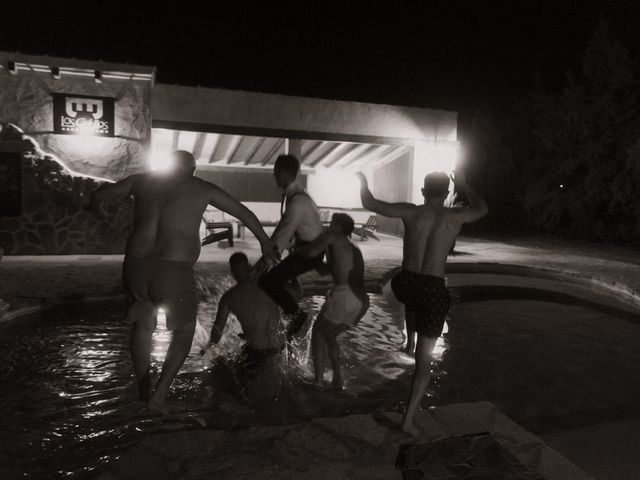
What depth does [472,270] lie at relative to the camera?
1143 cm

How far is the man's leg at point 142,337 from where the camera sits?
3.50 metres

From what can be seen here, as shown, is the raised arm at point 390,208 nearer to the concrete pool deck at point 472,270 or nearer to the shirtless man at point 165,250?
the shirtless man at point 165,250

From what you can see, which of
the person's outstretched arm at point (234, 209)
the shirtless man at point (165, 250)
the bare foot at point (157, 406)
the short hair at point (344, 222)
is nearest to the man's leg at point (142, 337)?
the shirtless man at point (165, 250)

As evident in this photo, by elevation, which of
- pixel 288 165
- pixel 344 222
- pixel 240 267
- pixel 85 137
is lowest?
pixel 240 267

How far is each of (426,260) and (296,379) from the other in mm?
1767

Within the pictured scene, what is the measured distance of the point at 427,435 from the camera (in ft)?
10.3

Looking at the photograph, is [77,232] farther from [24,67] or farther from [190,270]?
[190,270]

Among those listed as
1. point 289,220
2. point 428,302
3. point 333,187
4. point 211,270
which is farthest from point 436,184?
point 333,187

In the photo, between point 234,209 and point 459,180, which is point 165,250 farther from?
point 459,180

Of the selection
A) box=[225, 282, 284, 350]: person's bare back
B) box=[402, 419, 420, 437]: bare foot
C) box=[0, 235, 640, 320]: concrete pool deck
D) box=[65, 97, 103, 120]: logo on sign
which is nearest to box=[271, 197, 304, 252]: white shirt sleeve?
box=[225, 282, 284, 350]: person's bare back

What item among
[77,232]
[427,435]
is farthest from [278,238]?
[77,232]

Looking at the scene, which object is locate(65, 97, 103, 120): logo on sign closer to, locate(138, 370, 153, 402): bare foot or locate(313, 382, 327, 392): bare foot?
locate(138, 370, 153, 402): bare foot

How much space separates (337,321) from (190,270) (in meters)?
1.24

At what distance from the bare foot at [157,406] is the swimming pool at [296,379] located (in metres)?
0.07
